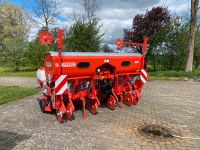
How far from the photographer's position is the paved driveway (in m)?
4.47

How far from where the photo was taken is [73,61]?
5.80m

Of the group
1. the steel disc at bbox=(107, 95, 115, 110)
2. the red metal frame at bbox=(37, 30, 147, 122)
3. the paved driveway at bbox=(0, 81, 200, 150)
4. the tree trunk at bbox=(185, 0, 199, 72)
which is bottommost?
the paved driveway at bbox=(0, 81, 200, 150)

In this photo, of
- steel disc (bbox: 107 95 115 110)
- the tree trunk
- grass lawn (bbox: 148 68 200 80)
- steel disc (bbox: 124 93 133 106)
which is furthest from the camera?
the tree trunk

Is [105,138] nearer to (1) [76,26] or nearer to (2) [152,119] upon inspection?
(2) [152,119]

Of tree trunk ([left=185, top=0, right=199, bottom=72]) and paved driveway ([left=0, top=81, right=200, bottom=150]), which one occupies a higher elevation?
tree trunk ([left=185, top=0, right=199, bottom=72])

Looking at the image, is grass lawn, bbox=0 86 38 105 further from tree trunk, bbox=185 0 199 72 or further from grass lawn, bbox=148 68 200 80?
tree trunk, bbox=185 0 199 72

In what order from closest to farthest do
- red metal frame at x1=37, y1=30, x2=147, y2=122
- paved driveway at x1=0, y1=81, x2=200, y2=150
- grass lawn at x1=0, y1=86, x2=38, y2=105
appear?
paved driveway at x1=0, y1=81, x2=200, y2=150 < red metal frame at x1=37, y1=30, x2=147, y2=122 < grass lawn at x1=0, y1=86, x2=38, y2=105

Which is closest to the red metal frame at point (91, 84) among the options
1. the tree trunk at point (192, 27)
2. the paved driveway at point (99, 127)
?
the paved driveway at point (99, 127)

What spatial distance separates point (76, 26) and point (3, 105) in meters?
11.1

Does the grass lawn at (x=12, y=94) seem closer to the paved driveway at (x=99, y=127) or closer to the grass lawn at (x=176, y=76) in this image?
the paved driveway at (x=99, y=127)

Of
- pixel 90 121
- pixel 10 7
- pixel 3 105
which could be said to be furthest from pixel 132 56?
pixel 10 7

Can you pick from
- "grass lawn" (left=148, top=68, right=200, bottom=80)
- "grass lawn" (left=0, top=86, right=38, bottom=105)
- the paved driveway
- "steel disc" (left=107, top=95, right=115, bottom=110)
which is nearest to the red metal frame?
"steel disc" (left=107, top=95, right=115, bottom=110)

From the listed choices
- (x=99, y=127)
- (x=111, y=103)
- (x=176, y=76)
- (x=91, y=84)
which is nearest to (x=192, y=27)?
(x=176, y=76)

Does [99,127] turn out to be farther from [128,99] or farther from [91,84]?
[128,99]
